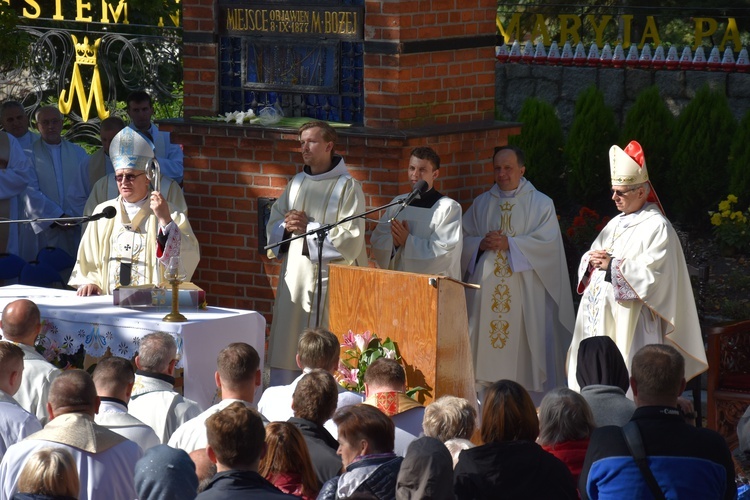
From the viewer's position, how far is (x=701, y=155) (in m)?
14.2

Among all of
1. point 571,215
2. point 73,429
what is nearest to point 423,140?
point 73,429

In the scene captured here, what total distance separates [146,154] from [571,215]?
6948 millimetres

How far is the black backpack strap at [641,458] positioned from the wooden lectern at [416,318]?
253cm

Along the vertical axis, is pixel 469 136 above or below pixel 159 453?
above

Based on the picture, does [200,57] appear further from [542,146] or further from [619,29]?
[619,29]

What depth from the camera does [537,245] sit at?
922 centimetres

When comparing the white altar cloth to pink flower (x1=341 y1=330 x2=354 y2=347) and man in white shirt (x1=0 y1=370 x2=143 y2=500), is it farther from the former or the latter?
man in white shirt (x1=0 y1=370 x2=143 y2=500)

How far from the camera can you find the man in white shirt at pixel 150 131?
11547 mm

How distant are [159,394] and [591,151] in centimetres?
901

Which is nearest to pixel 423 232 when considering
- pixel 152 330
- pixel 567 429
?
pixel 152 330

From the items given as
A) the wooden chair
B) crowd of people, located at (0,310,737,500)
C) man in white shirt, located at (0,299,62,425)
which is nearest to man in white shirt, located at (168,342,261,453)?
crowd of people, located at (0,310,737,500)

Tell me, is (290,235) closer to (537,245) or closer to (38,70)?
(537,245)

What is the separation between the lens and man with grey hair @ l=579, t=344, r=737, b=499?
5.18 m

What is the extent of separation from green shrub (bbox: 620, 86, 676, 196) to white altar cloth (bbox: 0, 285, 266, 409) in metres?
7.29
